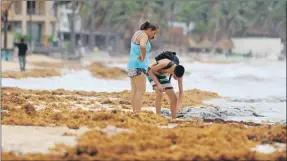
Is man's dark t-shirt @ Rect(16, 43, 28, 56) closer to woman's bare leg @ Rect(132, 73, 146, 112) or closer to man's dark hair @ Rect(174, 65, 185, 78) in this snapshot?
woman's bare leg @ Rect(132, 73, 146, 112)

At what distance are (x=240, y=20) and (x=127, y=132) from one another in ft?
313

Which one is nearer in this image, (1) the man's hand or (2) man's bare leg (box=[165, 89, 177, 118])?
(1) the man's hand

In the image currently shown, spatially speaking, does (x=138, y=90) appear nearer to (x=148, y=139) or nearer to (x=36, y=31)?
(x=148, y=139)

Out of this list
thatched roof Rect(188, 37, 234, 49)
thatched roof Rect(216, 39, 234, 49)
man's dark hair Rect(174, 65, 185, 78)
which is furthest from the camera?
thatched roof Rect(188, 37, 234, 49)

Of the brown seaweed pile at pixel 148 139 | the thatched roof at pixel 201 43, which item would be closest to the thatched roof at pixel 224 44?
the thatched roof at pixel 201 43

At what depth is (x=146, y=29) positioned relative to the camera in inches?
362

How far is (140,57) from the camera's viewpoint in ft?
30.4

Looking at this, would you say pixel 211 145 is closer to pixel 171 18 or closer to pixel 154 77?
pixel 154 77

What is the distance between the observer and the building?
2422 inches

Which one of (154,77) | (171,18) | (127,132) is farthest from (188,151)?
(171,18)

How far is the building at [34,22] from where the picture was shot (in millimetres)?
61531

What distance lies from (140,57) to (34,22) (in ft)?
188

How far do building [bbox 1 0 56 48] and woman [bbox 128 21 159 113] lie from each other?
5171 cm

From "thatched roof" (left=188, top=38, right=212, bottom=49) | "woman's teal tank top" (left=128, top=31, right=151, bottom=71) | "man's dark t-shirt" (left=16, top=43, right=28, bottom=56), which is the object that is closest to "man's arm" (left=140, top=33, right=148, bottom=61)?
"woman's teal tank top" (left=128, top=31, right=151, bottom=71)
